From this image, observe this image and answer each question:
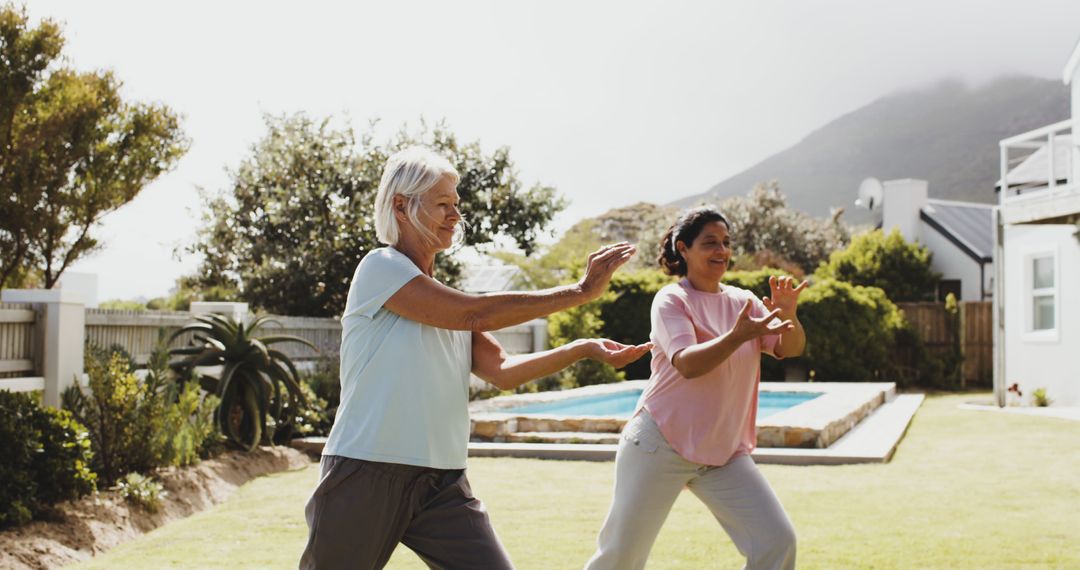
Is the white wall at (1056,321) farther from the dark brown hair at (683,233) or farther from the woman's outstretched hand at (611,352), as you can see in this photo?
the woman's outstretched hand at (611,352)

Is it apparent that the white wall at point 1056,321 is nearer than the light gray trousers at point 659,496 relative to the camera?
No

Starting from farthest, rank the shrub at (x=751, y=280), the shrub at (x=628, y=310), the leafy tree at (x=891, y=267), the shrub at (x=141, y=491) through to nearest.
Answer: the leafy tree at (x=891, y=267) < the shrub at (x=751, y=280) < the shrub at (x=628, y=310) < the shrub at (x=141, y=491)

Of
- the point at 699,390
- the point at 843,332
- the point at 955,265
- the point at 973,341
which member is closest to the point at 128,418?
the point at 699,390

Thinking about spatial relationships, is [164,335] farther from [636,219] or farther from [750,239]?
[636,219]

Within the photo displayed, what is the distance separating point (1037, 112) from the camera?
179500 millimetres

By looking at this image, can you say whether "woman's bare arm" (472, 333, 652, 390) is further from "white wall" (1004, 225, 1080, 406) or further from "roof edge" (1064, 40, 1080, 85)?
"roof edge" (1064, 40, 1080, 85)

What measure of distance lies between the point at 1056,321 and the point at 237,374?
13.9 metres

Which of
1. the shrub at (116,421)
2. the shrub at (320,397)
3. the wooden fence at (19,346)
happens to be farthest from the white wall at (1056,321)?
the wooden fence at (19,346)

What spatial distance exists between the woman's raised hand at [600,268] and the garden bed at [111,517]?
5.04 meters

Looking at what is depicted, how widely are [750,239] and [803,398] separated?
29005 mm

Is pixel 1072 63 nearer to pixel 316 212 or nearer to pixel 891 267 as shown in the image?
pixel 891 267

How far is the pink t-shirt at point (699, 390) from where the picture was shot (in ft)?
13.0

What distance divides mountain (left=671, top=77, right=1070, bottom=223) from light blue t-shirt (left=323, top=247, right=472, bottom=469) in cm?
15097

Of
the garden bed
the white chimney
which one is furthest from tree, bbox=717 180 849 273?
the garden bed
